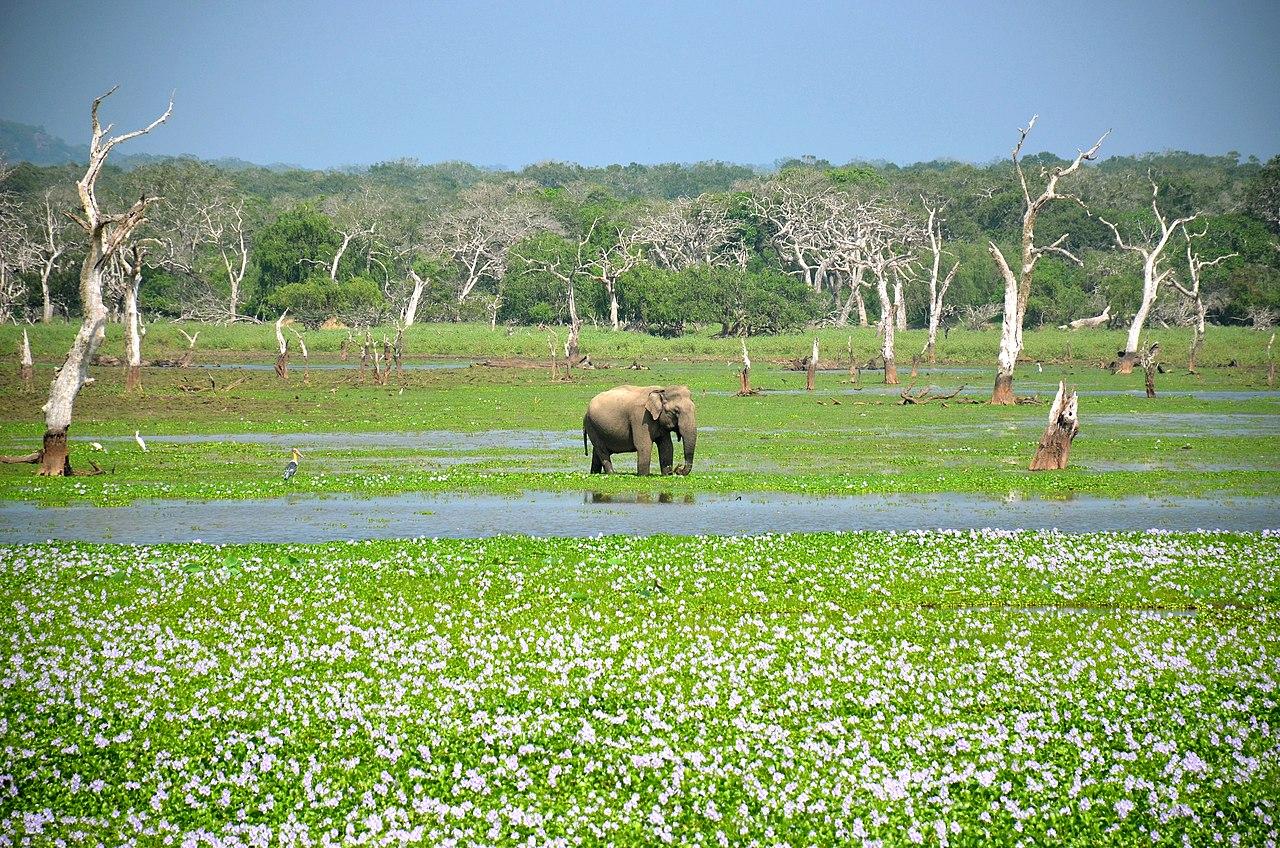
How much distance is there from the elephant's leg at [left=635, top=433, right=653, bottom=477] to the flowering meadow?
1210cm

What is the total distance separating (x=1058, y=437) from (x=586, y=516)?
514 inches

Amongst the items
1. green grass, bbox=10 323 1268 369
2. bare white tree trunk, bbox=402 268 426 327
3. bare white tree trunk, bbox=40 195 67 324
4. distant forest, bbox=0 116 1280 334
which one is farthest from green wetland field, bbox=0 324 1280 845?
bare white tree trunk, bbox=402 268 426 327

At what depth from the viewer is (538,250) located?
11819cm

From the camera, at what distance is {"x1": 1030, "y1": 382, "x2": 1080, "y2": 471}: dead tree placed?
31.4 m

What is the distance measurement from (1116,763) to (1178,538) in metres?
11.7

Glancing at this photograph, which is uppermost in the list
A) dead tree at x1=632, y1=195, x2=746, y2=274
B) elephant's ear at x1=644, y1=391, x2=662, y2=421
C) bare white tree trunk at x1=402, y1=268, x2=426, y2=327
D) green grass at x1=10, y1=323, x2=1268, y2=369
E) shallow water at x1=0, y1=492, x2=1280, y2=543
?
dead tree at x1=632, y1=195, x2=746, y2=274

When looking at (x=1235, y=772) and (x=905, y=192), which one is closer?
(x=1235, y=772)

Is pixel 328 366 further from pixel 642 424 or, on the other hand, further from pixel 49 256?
pixel 642 424

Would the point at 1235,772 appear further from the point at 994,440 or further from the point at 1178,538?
the point at 994,440

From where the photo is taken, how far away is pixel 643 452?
104 ft

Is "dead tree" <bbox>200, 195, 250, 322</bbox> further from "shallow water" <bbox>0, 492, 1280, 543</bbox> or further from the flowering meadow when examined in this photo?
the flowering meadow

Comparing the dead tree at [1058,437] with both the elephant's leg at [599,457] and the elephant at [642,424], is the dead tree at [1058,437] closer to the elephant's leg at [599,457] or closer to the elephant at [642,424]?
the elephant at [642,424]

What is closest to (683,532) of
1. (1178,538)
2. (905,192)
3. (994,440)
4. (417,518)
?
(417,518)

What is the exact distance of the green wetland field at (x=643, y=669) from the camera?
10.1m
